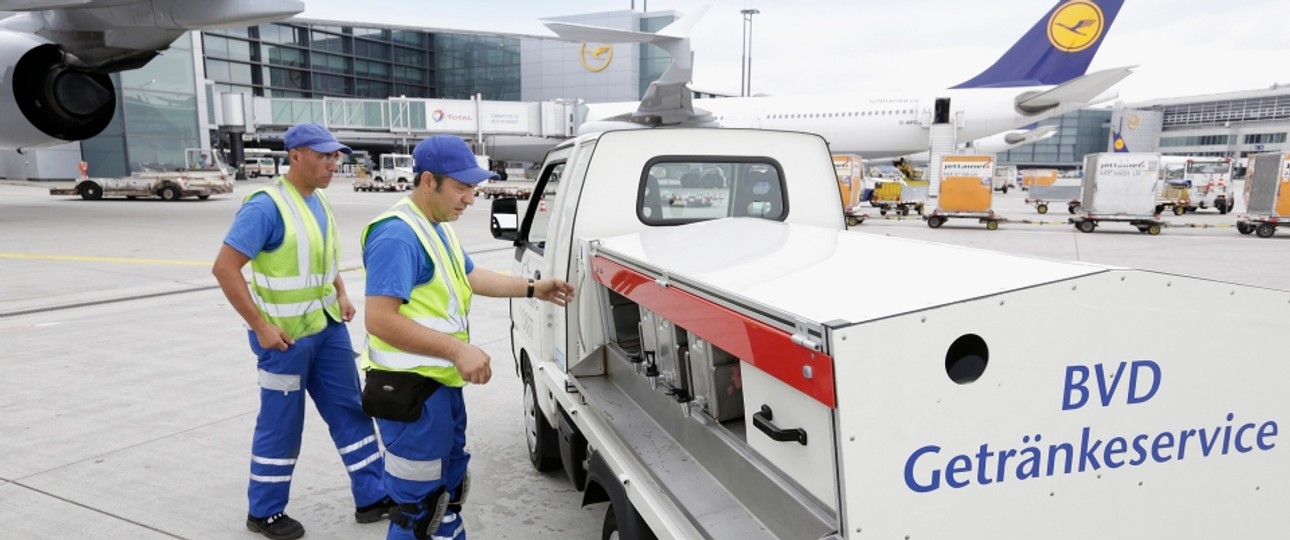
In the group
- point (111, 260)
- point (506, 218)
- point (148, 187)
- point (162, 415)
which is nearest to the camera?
point (506, 218)

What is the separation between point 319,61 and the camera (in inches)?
2601

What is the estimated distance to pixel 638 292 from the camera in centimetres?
259

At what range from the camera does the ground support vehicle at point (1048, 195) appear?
1061 inches

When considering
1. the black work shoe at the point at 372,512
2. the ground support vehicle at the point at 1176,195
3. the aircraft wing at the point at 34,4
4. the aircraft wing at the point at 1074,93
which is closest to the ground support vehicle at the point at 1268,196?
the aircraft wing at the point at 1074,93

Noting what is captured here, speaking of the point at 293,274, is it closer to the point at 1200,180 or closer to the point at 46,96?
the point at 46,96

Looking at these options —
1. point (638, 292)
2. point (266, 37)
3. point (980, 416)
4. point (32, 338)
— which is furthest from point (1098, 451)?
point (266, 37)

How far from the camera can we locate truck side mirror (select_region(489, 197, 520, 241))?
14.4 feet

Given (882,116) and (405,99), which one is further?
(405,99)

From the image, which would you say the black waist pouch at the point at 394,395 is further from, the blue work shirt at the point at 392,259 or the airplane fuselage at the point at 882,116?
the airplane fuselage at the point at 882,116

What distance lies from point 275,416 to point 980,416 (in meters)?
3.09

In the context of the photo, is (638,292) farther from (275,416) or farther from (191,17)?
(191,17)

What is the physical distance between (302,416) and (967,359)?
3.12 m

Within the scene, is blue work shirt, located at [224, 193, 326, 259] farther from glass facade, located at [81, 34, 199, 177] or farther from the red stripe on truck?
glass facade, located at [81, 34, 199, 177]

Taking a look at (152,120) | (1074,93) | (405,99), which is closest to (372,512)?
(1074,93)
